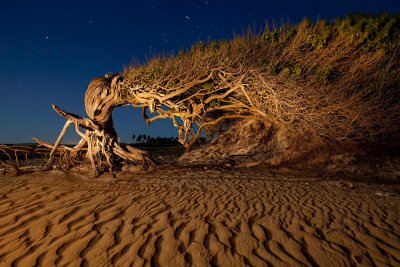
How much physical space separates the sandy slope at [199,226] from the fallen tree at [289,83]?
3500mm

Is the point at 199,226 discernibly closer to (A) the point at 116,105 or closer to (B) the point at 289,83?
(B) the point at 289,83

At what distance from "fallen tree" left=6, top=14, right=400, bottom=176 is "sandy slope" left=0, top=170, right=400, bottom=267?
350cm

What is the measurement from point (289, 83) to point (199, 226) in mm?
7111

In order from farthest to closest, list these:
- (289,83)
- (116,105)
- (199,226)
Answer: (116,105) → (289,83) → (199,226)

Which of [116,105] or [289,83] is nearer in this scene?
[289,83]

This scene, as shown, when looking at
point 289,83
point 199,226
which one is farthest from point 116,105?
point 199,226

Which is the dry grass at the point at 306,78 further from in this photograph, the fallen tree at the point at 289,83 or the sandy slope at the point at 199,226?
the sandy slope at the point at 199,226

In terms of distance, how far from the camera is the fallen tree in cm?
923

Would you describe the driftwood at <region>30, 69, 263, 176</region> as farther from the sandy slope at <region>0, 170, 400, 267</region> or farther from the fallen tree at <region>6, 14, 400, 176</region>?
the sandy slope at <region>0, 170, 400, 267</region>

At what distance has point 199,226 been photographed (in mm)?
4227

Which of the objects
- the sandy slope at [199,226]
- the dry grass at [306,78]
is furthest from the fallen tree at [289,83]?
the sandy slope at [199,226]

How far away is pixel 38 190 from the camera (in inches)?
269

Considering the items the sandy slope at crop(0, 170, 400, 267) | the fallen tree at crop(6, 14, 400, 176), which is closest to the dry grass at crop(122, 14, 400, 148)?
the fallen tree at crop(6, 14, 400, 176)

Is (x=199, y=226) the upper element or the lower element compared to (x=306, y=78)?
lower
